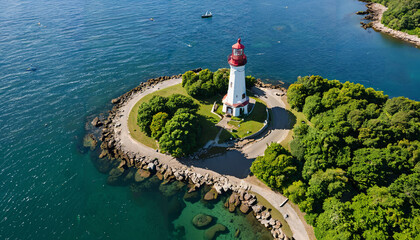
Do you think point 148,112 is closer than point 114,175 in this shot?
No

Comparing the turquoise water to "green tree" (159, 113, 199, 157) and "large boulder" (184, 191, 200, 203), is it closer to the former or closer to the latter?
"large boulder" (184, 191, 200, 203)

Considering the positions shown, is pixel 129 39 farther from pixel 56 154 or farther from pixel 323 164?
pixel 323 164

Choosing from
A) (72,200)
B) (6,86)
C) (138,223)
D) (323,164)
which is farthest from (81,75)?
(323,164)

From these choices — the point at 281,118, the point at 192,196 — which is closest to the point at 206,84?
the point at 281,118

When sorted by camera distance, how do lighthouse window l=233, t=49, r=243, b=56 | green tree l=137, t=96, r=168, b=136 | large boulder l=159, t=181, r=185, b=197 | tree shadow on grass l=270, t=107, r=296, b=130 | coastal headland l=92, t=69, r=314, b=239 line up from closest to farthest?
coastal headland l=92, t=69, r=314, b=239 < large boulder l=159, t=181, r=185, b=197 < lighthouse window l=233, t=49, r=243, b=56 < green tree l=137, t=96, r=168, b=136 < tree shadow on grass l=270, t=107, r=296, b=130

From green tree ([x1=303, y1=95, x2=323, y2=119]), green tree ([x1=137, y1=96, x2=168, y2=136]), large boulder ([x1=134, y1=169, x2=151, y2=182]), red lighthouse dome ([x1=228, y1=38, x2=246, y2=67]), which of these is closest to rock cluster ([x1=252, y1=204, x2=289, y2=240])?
large boulder ([x1=134, y1=169, x2=151, y2=182])

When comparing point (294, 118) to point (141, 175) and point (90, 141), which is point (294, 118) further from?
point (90, 141)
